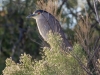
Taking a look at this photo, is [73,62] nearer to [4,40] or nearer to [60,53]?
[60,53]

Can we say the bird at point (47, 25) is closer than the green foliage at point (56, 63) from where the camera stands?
No

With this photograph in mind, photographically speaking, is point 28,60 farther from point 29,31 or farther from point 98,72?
point 29,31

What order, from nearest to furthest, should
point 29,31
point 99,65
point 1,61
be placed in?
point 99,65, point 1,61, point 29,31

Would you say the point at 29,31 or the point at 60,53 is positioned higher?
the point at 60,53

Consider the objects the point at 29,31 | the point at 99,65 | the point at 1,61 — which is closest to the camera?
the point at 99,65

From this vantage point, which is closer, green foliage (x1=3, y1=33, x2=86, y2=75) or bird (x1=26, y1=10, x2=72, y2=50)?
green foliage (x1=3, y1=33, x2=86, y2=75)

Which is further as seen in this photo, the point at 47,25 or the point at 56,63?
the point at 47,25

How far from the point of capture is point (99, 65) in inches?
157

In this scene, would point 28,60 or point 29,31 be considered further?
point 29,31

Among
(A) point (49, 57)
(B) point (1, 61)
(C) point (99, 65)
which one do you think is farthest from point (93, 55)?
(B) point (1, 61)

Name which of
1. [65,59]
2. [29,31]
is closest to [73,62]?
[65,59]

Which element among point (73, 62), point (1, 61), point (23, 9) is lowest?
point (1, 61)

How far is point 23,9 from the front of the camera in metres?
10.1

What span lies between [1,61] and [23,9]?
4.58 ft
